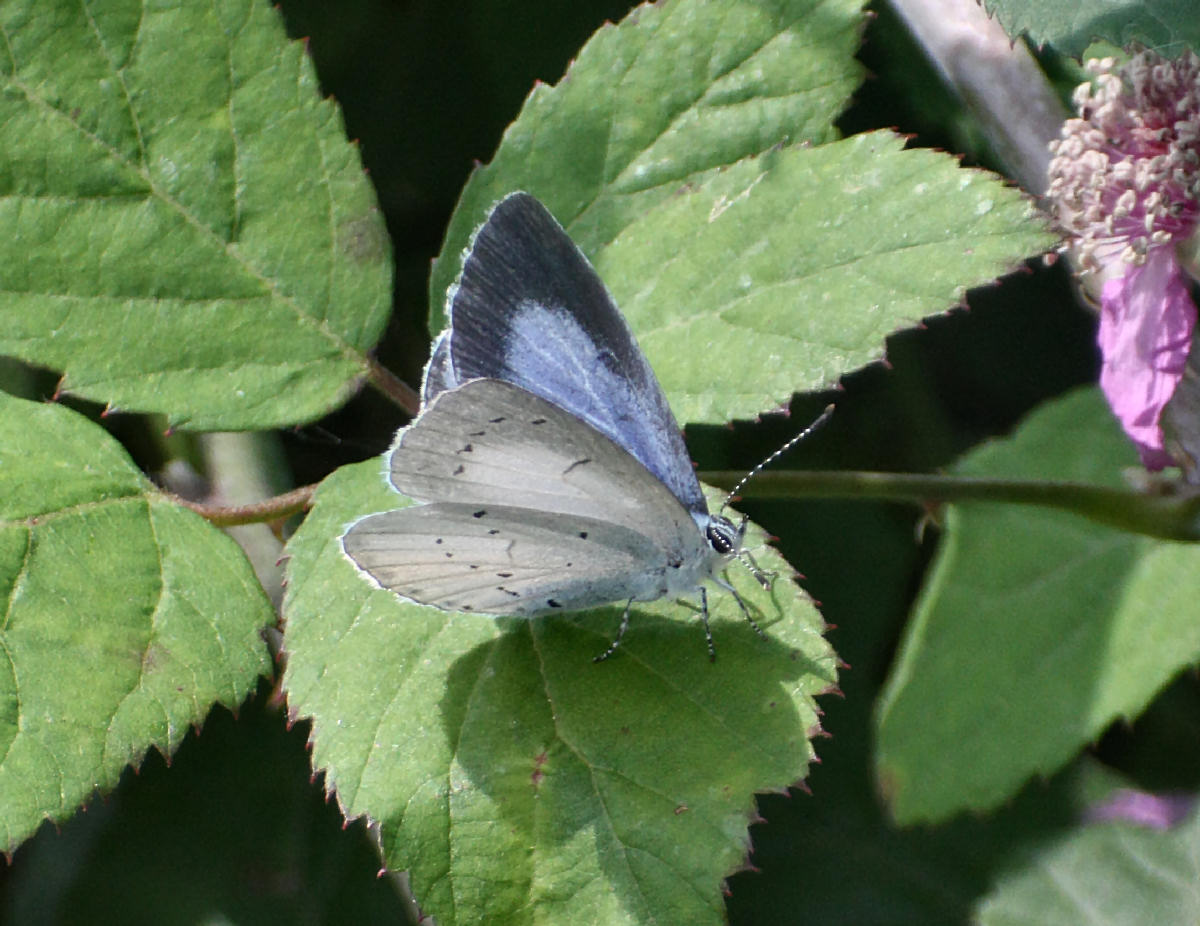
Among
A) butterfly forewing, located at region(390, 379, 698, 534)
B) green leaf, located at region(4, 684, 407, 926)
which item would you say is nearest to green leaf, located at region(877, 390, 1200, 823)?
butterfly forewing, located at region(390, 379, 698, 534)

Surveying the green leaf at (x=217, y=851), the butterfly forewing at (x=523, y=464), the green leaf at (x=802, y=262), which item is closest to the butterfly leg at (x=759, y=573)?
the butterfly forewing at (x=523, y=464)

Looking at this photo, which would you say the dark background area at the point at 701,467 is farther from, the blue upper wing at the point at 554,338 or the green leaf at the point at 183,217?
the blue upper wing at the point at 554,338

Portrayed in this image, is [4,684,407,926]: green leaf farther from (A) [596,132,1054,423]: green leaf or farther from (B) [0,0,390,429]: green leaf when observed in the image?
(A) [596,132,1054,423]: green leaf

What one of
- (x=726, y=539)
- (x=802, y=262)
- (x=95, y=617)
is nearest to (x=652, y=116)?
(x=802, y=262)

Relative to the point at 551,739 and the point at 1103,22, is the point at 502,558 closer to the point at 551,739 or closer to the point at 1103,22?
the point at 551,739

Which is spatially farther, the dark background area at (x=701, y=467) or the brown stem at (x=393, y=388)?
the dark background area at (x=701, y=467)

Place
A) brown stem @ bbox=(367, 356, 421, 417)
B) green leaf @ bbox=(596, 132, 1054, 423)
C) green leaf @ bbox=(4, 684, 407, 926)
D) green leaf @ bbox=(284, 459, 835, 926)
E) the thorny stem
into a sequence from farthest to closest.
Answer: green leaf @ bbox=(4, 684, 407, 926) → brown stem @ bbox=(367, 356, 421, 417) → the thorny stem → green leaf @ bbox=(596, 132, 1054, 423) → green leaf @ bbox=(284, 459, 835, 926)
